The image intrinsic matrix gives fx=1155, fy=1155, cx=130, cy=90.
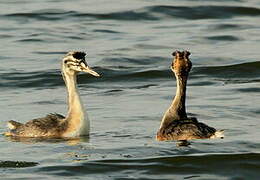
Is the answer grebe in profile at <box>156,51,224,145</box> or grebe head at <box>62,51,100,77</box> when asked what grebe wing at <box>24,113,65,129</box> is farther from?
grebe in profile at <box>156,51,224,145</box>

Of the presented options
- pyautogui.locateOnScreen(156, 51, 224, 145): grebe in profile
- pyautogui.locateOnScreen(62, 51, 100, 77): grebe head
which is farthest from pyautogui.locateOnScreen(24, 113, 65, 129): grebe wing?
pyautogui.locateOnScreen(156, 51, 224, 145): grebe in profile

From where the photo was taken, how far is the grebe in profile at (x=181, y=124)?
17.6m

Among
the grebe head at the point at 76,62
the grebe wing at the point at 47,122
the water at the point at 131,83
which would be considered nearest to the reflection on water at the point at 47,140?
the water at the point at 131,83

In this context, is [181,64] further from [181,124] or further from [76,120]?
[76,120]

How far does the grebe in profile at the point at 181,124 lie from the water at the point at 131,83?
192 mm

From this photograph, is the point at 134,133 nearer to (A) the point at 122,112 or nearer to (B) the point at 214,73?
(A) the point at 122,112

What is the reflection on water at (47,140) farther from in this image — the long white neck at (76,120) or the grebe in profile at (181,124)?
the grebe in profile at (181,124)

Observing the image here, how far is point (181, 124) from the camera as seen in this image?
1797 centimetres

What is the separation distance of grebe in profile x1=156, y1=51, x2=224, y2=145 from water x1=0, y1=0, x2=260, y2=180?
0.63 feet

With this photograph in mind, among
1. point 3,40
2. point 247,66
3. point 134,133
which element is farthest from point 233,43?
point 134,133

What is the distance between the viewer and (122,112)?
68.7ft

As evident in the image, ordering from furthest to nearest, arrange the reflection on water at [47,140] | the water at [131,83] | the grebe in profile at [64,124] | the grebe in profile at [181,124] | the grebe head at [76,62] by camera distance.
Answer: the grebe head at [76,62], the grebe in profile at [64,124], the reflection on water at [47,140], the grebe in profile at [181,124], the water at [131,83]

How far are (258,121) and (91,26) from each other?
515 inches

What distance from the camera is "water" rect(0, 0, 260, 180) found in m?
17.0
